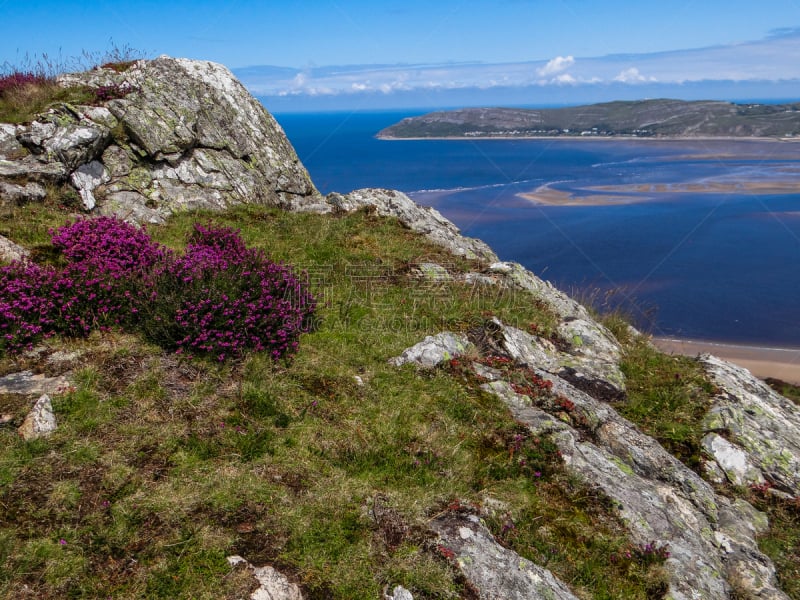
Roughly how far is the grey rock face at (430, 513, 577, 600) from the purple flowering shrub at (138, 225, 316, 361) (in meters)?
4.44

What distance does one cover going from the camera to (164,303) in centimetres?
852

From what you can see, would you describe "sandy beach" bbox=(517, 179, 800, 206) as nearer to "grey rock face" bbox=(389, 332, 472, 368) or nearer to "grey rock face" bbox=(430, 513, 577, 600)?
"grey rock face" bbox=(389, 332, 472, 368)

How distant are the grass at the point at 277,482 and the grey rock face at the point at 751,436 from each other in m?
4.13

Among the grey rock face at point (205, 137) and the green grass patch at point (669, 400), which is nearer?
the green grass patch at point (669, 400)

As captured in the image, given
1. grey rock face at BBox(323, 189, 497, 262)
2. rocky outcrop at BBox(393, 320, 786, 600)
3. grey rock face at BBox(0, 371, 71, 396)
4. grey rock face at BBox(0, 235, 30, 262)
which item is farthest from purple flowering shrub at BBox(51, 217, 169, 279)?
grey rock face at BBox(323, 189, 497, 262)

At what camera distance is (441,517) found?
5.91 metres

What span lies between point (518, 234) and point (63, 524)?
71839 millimetres

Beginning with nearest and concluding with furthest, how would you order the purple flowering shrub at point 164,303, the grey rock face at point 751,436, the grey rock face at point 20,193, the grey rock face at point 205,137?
1. the purple flowering shrub at point 164,303
2. the grey rock face at point 751,436
3. the grey rock face at point 20,193
4. the grey rock face at point 205,137

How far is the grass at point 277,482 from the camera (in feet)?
16.4

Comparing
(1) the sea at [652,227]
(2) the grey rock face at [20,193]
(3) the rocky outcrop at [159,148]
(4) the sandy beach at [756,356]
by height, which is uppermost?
(3) the rocky outcrop at [159,148]

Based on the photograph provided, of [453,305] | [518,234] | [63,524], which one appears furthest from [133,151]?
[518,234]

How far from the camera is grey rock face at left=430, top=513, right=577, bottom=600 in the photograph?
17.1ft

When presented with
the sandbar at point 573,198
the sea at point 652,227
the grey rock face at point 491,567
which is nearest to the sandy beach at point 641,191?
the sandbar at point 573,198

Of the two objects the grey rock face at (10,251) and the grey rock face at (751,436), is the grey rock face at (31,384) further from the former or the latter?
the grey rock face at (751,436)
